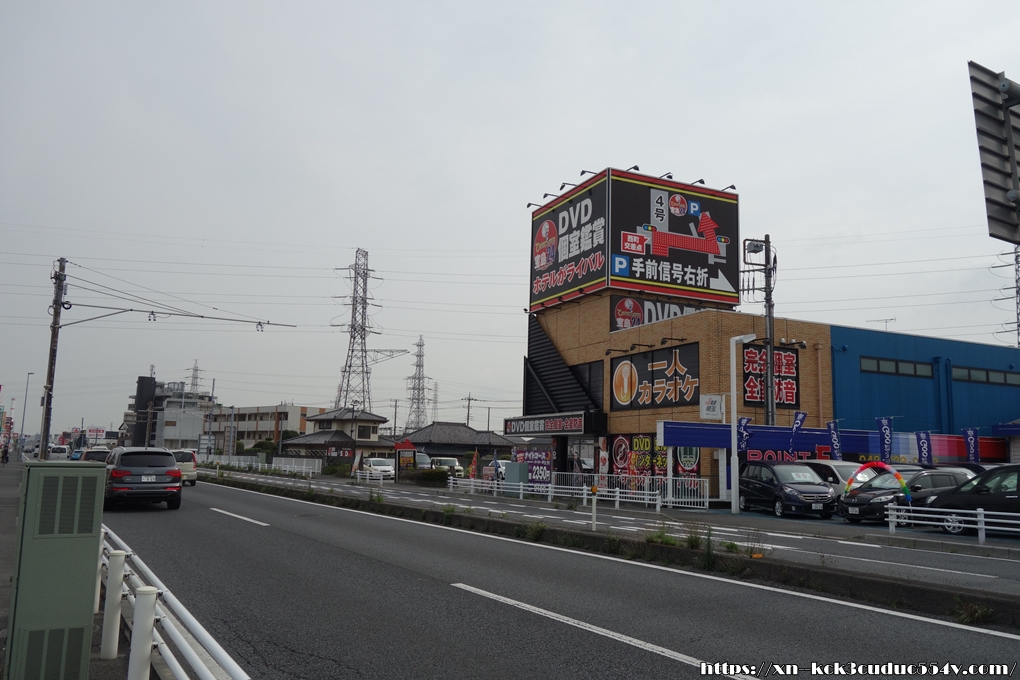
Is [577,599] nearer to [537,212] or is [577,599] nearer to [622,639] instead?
[622,639]

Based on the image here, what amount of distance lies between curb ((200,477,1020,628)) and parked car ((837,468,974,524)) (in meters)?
10.0

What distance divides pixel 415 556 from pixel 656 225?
28.3 m

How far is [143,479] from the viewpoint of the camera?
60.4ft

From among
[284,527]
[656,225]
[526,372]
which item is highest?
[656,225]

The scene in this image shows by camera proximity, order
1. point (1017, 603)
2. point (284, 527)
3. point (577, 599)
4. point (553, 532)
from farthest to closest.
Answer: point (284, 527) < point (553, 532) < point (577, 599) < point (1017, 603)

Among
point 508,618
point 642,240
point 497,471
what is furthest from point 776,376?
point 508,618

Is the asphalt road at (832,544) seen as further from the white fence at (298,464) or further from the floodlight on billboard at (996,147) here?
the white fence at (298,464)

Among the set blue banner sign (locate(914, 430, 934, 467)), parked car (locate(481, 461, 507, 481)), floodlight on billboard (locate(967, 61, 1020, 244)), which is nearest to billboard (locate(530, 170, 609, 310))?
parked car (locate(481, 461, 507, 481))

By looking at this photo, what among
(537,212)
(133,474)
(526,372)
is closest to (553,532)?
(133,474)

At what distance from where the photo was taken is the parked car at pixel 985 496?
49.6 feet

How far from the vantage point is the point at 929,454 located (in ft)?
98.8

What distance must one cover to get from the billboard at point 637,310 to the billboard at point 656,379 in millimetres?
2118

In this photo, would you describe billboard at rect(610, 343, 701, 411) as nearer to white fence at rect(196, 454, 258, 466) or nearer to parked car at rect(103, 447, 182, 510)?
parked car at rect(103, 447, 182, 510)

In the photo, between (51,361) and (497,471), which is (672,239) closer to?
(497,471)
